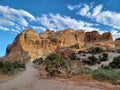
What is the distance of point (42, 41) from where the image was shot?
133 m

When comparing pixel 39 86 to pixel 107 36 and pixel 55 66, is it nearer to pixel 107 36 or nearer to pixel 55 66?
pixel 55 66

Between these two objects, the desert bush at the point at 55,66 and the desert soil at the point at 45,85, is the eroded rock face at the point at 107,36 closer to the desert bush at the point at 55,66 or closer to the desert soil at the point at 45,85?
the desert bush at the point at 55,66

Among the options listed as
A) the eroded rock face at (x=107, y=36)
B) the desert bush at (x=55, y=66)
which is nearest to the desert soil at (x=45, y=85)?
the desert bush at (x=55, y=66)

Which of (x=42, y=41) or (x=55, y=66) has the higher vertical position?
(x=42, y=41)

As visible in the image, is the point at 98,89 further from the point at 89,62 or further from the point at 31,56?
the point at 31,56

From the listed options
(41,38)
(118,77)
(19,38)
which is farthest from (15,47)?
(118,77)

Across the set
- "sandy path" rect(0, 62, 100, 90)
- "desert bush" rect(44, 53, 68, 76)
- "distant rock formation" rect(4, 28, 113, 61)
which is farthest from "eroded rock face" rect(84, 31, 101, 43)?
"sandy path" rect(0, 62, 100, 90)

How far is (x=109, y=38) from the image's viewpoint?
124 metres

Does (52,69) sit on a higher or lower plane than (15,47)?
lower

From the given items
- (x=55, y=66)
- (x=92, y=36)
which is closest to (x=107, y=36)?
(x=92, y=36)

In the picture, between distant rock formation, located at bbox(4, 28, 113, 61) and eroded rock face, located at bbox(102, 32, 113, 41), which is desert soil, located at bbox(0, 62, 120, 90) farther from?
eroded rock face, located at bbox(102, 32, 113, 41)

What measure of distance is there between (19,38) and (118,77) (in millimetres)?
109244

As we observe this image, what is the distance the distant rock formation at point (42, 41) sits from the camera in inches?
4705

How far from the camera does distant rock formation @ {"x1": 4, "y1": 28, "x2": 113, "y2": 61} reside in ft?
392
